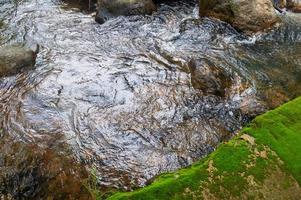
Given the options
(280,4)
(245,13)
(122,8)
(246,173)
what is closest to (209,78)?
(245,13)

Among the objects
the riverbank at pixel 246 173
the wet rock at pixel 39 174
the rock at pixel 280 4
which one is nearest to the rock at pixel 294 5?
the rock at pixel 280 4

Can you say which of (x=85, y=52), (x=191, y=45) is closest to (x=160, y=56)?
(x=191, y=45)

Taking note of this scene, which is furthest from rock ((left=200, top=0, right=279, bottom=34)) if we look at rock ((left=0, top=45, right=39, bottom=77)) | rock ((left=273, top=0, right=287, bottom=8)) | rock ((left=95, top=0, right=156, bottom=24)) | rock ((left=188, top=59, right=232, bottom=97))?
rock ((left=0, top=45, right=39, bottom=77))

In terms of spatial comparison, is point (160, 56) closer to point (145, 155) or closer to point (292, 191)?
point (145, 155)

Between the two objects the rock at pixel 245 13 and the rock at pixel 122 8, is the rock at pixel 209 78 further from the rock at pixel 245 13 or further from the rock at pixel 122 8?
the rock at pixel 122 8

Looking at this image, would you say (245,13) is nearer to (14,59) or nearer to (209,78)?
(209,78)

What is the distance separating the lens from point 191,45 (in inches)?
372

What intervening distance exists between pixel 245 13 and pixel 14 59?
18.8 ft

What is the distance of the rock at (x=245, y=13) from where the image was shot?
398 inches

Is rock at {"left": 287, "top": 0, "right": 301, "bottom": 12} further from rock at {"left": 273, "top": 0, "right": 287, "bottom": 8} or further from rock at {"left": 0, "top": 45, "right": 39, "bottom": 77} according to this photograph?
rock at {"left": 0, "top": 45, "right": 39, "bottom": 77}

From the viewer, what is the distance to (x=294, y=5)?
11.3 meters

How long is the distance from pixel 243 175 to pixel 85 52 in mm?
6318

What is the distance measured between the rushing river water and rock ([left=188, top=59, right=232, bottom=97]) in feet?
0.09

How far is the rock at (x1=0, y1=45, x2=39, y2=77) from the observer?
834cm
